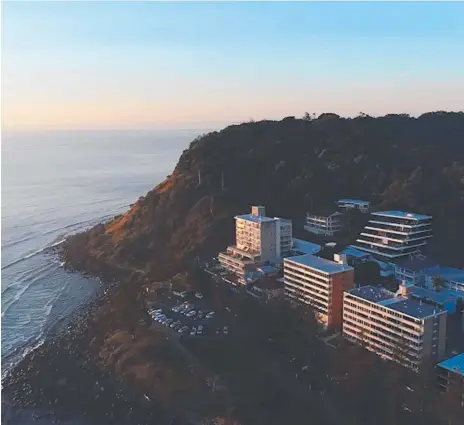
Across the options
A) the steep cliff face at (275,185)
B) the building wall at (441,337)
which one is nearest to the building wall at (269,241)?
the steep cliff face at (275,185)

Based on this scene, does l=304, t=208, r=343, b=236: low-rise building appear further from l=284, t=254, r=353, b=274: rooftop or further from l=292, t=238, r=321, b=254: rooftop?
l=284, t=254, r=353, b=274: rooftop

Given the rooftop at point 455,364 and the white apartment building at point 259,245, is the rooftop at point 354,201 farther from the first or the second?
the rooftop at point 455,364

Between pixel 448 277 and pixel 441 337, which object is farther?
pixel 448 277

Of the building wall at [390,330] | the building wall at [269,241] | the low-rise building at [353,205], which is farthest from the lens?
the low-rise building at [353,205]

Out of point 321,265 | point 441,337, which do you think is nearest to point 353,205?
point 321,265

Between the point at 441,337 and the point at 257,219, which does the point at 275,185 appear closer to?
the point at 257,219
